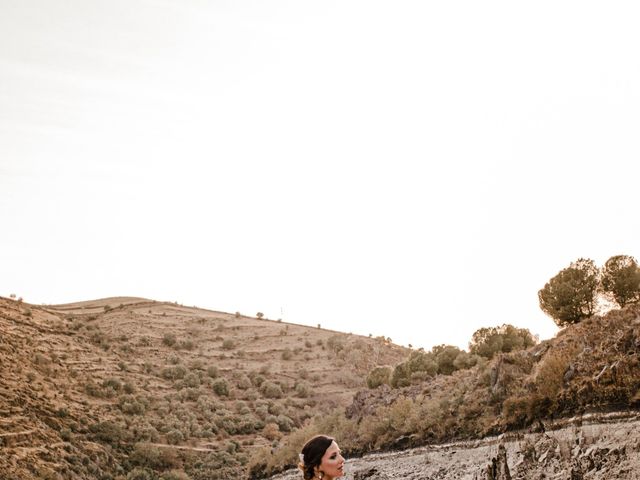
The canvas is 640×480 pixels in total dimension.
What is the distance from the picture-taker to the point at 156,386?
57000mm

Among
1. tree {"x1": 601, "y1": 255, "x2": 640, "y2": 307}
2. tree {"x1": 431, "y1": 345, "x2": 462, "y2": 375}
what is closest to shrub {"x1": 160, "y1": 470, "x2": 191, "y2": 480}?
tree {"x1": 431, "y1": 345, "x2": 462, "y2": 375}

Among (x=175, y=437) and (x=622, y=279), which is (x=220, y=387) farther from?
(x=622, y=279)

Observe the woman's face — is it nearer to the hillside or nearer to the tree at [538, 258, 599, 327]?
the hillside

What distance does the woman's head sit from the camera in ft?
20.8

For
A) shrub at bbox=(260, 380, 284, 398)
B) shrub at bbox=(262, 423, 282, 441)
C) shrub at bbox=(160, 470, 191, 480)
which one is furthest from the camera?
shrub at bbox=(260, 380, 284, 398)

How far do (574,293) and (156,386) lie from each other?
124 ft

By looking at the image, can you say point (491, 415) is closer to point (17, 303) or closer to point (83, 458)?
point (83, 458)

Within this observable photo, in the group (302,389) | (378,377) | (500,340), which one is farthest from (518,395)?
(302,389)

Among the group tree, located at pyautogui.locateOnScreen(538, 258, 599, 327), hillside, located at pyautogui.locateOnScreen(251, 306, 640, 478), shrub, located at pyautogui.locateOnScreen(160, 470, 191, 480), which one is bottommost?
shrub, located at pyautogui.locateOnScreen(160, 470, 191, 480)

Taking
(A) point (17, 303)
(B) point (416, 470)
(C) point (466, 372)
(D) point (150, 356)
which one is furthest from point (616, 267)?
(A) point (17, 303)

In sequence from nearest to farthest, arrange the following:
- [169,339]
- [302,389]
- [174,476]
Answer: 1. [174,476]
2. [302,389]
3. [169,339]

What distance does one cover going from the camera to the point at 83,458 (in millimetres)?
43344

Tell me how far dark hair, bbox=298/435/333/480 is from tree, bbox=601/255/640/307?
2014 centimetres

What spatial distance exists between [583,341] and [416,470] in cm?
797
